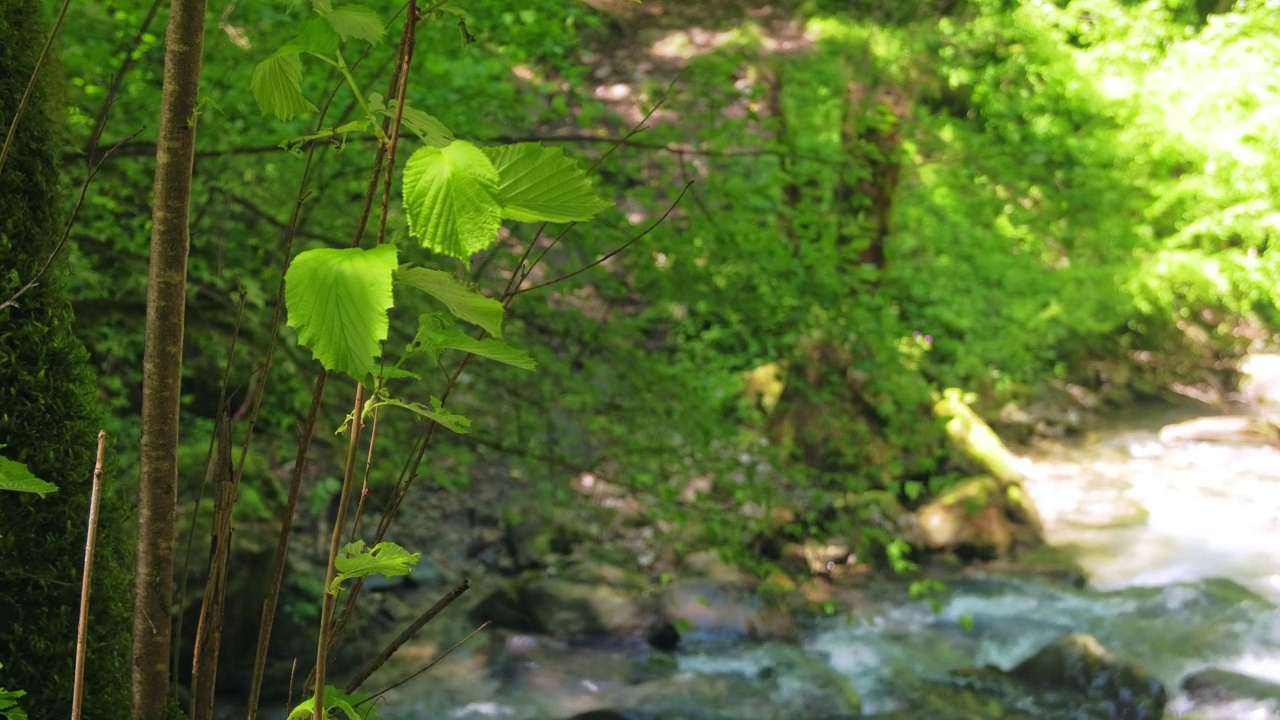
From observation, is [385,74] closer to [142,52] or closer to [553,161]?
[142,52]

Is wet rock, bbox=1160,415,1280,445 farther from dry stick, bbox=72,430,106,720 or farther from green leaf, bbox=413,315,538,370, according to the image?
dry stick, bbox=72,430,106,720

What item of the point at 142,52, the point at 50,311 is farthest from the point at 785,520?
the point at 50,311

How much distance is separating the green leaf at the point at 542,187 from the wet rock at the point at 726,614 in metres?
6.57

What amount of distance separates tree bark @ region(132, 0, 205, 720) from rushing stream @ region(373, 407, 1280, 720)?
4231mm

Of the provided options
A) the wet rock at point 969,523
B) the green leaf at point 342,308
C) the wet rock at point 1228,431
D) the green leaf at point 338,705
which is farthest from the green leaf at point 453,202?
the wet rock at point 1228,431

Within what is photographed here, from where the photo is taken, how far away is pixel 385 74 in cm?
379

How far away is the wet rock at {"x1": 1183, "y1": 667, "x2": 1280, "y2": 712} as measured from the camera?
6.77m

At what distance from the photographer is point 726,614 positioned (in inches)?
295

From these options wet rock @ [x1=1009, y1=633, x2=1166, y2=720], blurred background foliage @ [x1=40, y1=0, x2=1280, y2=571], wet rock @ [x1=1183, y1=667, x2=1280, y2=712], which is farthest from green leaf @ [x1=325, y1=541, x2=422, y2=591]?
wet rock @ [x1=1183, y1=667, x2=1280, y2=712]

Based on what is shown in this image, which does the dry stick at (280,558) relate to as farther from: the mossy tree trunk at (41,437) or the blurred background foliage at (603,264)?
the blurred background foliage at (603,264)

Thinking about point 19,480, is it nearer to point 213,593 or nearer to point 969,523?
point 213,593

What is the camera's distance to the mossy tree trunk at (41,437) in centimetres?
142

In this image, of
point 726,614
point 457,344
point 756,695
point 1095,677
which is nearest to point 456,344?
point 457,344

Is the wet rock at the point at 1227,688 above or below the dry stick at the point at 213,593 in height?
below
